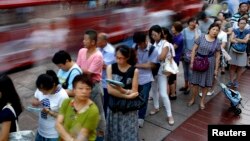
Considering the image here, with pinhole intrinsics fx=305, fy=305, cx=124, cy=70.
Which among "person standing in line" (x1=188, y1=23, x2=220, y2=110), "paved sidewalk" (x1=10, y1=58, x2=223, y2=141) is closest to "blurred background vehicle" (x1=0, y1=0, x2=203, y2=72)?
"paved sidewalk" (x1=10, y1=58, x2=223, y2=141)

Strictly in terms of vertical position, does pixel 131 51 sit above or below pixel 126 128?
above

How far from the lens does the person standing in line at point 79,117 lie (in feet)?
8.10

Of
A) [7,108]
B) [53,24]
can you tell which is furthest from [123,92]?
[53,24]

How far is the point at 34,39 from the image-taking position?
17.7ft

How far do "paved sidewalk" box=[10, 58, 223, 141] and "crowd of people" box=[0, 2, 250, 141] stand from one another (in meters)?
0.14

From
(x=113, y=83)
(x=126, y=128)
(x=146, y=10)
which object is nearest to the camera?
(x=113, y=83)

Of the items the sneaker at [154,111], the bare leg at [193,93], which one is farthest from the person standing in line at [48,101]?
the bare leg at [193,93]

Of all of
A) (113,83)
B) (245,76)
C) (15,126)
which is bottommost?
(245,76)

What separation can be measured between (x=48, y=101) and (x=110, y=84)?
2.15 feet

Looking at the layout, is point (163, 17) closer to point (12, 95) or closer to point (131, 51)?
point (131, 51)

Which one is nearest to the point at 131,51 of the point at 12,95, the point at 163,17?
the point at 12,95

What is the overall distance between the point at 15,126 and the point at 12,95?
0.87 feet

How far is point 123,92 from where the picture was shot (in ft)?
10.5

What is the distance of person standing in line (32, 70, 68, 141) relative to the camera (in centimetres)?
277
